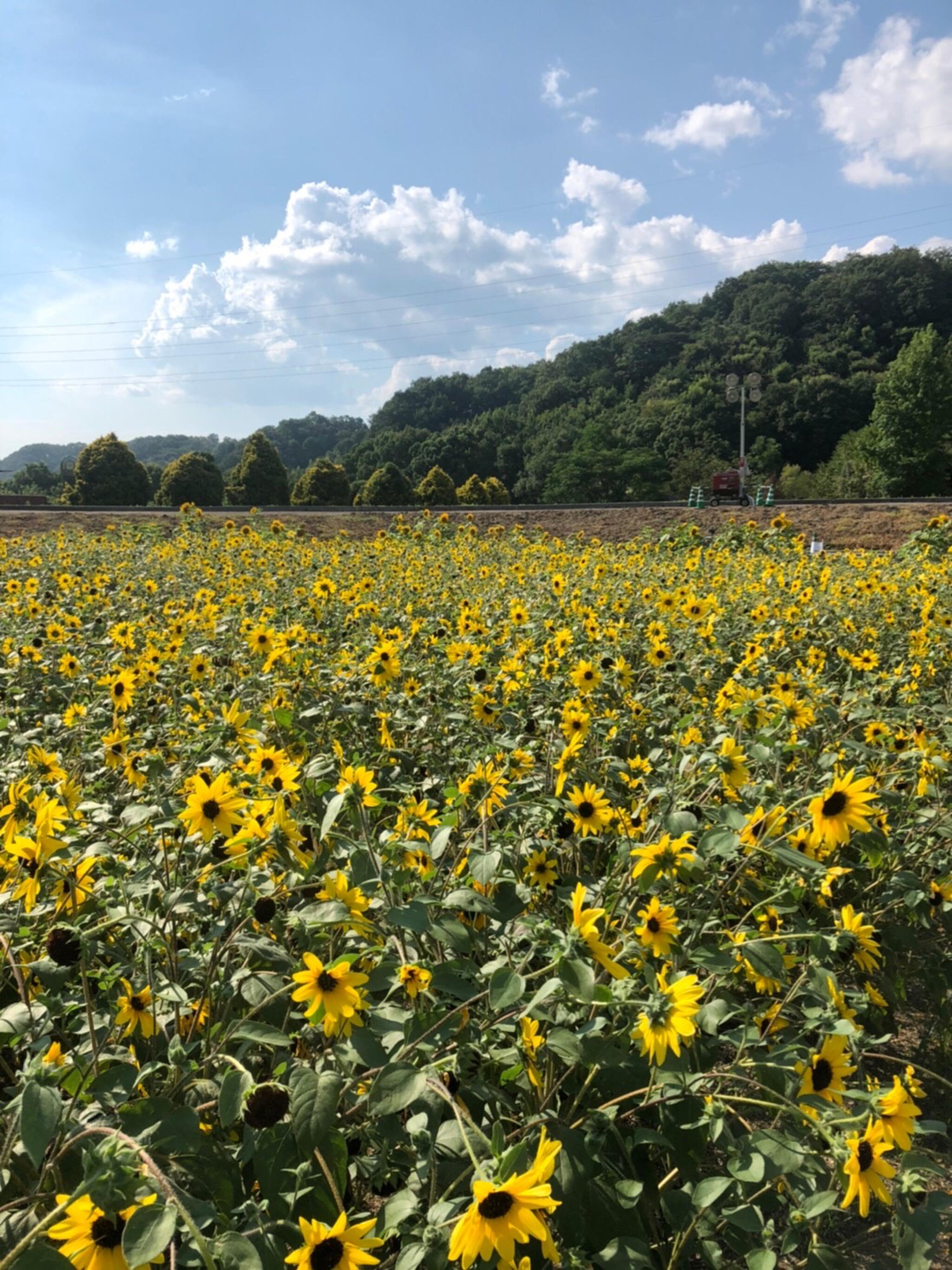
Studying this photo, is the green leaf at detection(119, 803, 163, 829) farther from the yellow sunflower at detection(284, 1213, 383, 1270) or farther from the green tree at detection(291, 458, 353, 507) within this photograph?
the green tree at detection(291, 458, 353, 507)

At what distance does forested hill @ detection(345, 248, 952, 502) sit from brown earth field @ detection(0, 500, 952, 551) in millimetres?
39767

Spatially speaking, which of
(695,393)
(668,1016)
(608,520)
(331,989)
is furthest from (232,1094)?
(695,393)

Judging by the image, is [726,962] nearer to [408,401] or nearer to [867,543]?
[867,543]

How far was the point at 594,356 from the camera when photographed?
90125mm

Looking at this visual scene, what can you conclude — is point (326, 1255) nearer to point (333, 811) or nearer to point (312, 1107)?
point (312, 1107)

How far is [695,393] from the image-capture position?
68.2 m

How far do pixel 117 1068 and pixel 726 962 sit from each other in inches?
43.2

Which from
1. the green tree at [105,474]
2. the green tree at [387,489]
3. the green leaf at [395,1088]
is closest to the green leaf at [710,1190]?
the green leaf at [395,1088]

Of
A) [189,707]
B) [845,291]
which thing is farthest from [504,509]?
[845,291]

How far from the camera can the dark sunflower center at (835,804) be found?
179 cm

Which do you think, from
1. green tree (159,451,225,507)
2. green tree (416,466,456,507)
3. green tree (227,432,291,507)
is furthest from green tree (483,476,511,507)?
green tree (159,451,225,507)

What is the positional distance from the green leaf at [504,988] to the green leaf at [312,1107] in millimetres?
268

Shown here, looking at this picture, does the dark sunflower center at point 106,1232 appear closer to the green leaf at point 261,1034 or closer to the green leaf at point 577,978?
the green leaf at point 261,1034

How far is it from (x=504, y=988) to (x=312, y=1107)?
34 cm
